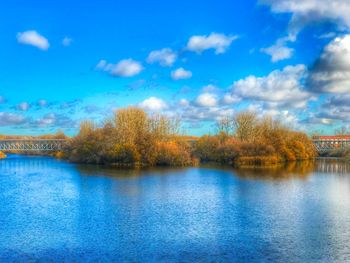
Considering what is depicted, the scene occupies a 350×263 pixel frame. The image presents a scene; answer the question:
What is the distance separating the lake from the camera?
15.6 meters

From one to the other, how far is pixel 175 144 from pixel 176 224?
45.4 meters

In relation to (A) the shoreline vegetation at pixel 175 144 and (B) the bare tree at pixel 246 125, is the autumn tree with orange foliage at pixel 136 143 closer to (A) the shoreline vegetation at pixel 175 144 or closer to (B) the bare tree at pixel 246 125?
(A) the shoreline vegetation at pixel 175 144

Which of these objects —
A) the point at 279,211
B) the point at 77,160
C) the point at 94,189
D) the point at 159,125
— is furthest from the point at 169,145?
the point at 279,211

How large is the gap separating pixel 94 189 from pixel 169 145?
30.2 metres

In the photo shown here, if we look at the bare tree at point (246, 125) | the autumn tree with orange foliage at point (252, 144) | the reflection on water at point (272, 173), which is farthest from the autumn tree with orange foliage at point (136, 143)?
the reflection on water at point (272, 173)

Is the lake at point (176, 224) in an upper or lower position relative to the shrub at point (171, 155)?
lower

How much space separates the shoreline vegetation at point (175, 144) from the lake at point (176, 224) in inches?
1118

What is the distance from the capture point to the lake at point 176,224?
15609 mm

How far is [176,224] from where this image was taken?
2041 centimetres

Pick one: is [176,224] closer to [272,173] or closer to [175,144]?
[272,173]

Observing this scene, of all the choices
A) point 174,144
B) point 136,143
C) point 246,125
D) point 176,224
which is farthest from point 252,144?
point 176,224

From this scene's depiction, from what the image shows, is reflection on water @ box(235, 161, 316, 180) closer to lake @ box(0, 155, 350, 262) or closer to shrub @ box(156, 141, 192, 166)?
lake @ box(0, 155, 350, 262)

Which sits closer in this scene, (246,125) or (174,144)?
(174,144)

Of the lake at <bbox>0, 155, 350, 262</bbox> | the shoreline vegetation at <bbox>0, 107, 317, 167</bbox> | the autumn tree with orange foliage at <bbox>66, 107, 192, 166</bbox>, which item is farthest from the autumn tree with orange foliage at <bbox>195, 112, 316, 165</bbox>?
the lake at <bbox>0, 155, 350, 262</bbox>
